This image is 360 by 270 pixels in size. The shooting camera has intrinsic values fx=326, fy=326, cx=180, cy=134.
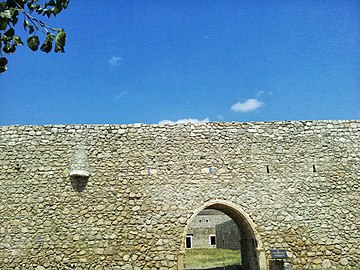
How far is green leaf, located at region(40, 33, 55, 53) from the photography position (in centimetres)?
278

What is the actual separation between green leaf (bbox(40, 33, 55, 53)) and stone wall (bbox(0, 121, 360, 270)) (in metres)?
6.82

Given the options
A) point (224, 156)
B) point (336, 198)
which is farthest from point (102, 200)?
point (336, 198)

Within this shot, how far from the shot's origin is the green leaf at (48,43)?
2.78 metres

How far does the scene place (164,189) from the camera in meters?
9.27

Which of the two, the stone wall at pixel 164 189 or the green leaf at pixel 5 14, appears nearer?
the green leaf at pixel 5 14

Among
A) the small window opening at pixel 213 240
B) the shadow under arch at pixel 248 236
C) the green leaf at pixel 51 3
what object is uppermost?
the green leaf at pixel 51 3

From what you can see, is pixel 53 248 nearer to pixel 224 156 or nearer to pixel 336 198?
pixel 224 156

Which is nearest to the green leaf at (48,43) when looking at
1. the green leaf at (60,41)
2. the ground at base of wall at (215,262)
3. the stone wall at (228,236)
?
the green leaf at (60,41)

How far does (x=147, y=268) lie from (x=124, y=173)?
2.65 metres

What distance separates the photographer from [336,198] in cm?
941

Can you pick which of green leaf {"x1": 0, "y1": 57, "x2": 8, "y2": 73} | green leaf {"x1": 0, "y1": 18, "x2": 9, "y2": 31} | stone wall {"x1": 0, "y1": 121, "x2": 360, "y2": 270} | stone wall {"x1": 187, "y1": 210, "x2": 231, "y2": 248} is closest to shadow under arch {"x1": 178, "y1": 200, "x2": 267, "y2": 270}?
stone wall {"x1": 0, "y1": 121, "x2": 360, "y2": 270}

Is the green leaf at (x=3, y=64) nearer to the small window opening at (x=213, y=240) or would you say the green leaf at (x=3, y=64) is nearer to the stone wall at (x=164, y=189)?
the stone wall at (x=164, y=189)

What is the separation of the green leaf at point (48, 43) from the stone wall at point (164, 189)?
6.82 m

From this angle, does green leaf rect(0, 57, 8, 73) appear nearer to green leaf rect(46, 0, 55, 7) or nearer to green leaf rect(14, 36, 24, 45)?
green leaf rect(14, 36, 24, 45)
